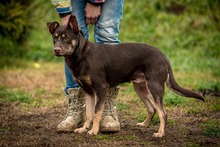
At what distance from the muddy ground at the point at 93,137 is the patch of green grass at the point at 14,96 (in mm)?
736

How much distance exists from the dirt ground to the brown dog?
236mm

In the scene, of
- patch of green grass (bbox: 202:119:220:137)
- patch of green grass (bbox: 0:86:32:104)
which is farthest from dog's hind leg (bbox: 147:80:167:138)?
patch of green grass (bbox: 0:86:32:104)

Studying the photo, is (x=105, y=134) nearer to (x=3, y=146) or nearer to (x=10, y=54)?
(x=3, y=146)

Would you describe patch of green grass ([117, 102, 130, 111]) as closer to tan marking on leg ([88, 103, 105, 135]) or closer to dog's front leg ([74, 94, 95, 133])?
dog's front leg ([74, 94, 95, 133])

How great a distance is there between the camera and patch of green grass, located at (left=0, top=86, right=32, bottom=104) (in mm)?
7781

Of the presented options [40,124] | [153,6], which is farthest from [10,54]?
[40,124]

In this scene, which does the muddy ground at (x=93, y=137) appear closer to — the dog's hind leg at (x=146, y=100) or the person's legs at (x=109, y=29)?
the dog's hind leg at (x=146, y=100)

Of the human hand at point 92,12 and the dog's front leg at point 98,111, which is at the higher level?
the human hand at point 92,12

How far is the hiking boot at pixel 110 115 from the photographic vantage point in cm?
566

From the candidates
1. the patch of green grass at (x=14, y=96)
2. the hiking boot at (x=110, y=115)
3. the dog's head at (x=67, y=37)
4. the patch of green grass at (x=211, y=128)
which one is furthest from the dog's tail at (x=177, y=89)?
the patch of green grass at (x=14, y=96)

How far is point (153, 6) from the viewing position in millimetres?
14266

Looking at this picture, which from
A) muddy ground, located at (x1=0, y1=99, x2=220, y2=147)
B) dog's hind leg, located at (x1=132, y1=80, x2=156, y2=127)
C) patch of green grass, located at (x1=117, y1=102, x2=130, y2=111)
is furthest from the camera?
patch of green grass, located at (x1=117, y1=102, x2=130, y2=111)

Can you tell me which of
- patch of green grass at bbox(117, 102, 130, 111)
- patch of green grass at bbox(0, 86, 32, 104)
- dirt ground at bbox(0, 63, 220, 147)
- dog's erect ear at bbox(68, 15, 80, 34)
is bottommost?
patch of green grass at bbox(0, 86, 32, 104)

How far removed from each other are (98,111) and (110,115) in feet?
1.45
